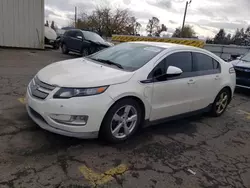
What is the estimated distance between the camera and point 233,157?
370 cm

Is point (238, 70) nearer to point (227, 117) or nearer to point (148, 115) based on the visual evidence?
point (227, 117)

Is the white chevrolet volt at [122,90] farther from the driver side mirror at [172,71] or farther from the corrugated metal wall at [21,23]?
the corrugated metal wall at [21,23]

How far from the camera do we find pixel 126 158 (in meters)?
3.27

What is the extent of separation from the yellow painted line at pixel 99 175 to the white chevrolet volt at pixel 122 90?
526mm

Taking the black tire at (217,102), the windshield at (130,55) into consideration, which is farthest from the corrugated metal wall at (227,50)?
the windshield at (130,55)

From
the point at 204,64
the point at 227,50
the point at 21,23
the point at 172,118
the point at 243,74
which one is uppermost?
the point at 21,23

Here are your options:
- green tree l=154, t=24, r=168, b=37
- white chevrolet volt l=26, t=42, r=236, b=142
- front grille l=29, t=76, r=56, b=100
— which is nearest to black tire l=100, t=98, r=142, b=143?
white chevrolet volt l=26, t=42, r=236, b=142

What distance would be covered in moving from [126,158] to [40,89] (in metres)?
1.51

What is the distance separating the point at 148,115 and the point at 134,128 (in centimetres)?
30

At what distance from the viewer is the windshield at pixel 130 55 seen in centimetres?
388

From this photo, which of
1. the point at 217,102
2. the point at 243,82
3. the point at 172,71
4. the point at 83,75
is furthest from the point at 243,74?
the point at 83,75

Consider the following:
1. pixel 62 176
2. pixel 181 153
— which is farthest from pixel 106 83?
pixel 181 153

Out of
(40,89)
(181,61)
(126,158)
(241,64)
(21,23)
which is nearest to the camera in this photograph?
(126,158)

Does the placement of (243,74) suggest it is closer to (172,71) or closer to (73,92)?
(172,71)
